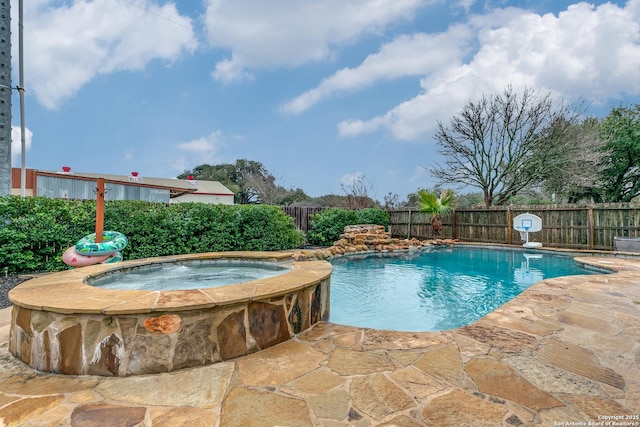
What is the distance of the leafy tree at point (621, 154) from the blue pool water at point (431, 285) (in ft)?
32.9

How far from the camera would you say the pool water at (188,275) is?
3.77 metres

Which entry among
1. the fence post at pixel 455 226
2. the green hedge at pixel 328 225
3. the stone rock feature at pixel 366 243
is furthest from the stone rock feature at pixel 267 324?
the fence post at pixel 455 226

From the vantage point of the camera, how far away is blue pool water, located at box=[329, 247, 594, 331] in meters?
4.03

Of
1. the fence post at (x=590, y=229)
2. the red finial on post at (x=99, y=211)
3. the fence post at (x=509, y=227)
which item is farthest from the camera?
the fence post at (x=509, y=227)

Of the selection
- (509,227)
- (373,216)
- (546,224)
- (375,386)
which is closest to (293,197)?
(373,216)

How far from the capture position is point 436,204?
488 inches

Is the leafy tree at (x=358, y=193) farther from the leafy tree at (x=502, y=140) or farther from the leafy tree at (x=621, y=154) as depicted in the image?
the leafy tree at (x=621, y=154)

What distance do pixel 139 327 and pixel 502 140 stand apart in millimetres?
17550

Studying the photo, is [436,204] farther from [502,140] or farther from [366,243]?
[502,140]

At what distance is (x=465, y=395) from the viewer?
1767 millimetres

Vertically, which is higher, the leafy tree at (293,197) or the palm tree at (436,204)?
the leafy tree at (293,197)

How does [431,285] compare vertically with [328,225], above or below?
below

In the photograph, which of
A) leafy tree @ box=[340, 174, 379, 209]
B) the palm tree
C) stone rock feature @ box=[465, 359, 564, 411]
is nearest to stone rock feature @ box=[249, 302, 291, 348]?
stone rock feature @ box=[465, 359, 564, 411]

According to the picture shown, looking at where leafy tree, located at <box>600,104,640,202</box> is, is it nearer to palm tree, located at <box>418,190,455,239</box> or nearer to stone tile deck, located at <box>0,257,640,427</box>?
palm tree, located at <box>418,190,455,239</box>
